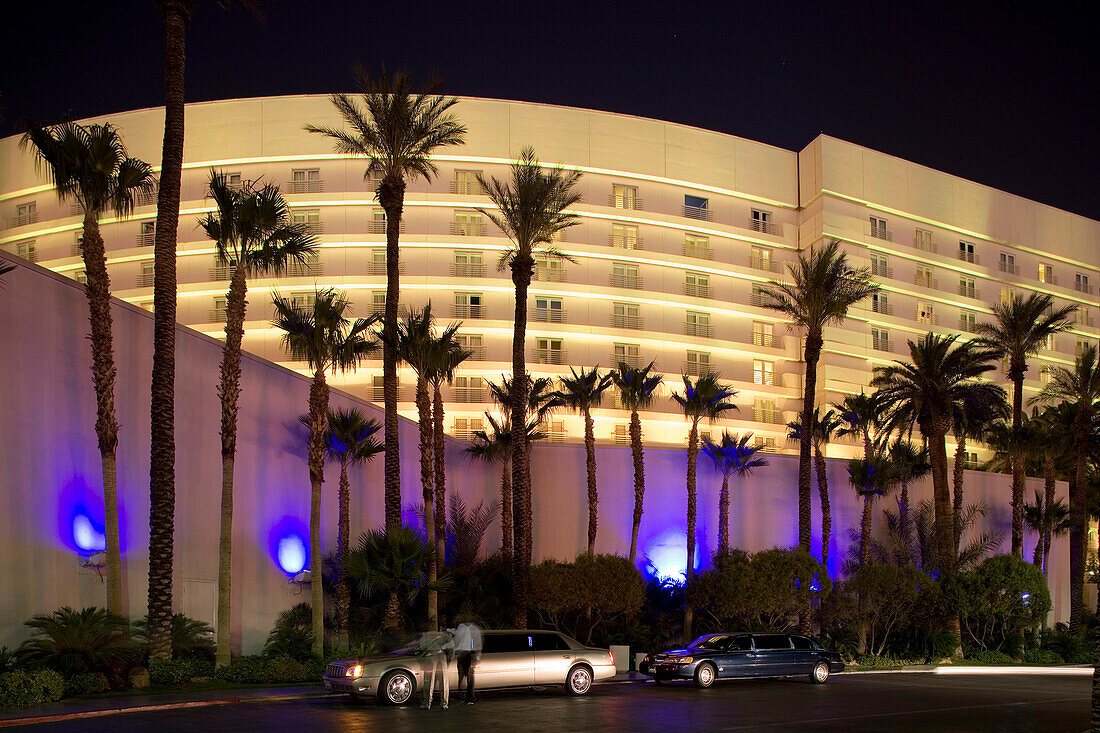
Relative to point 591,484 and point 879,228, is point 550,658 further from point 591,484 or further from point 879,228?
point 879,228

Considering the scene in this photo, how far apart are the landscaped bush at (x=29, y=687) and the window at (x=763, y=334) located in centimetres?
5867

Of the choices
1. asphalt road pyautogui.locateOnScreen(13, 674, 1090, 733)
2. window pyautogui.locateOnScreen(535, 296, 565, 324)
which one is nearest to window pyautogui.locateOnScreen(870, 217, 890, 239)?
window pyautogui.locateOnScreen(535, 296, 565, 324)

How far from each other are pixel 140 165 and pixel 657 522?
29.6m

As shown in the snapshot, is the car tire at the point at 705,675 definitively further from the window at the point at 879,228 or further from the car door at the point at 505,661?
the window at the point at 879,228

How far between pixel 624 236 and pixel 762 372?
14214 millimetres

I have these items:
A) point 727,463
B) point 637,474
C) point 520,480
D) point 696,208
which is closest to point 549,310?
point 696,208

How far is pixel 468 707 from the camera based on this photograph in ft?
63.9

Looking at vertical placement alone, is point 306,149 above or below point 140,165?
above

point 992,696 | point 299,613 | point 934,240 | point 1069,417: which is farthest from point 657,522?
point 934,240

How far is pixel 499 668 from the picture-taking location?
2158 cm

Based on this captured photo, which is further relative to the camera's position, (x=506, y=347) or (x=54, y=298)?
(x=506, y=347)

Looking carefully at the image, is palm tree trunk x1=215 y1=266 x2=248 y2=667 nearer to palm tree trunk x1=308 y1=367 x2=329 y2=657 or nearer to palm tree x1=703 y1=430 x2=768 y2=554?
palm tree trunk x1=308 y1=367 x2=329 y2=657

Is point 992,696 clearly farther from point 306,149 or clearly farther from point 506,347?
point 306,149

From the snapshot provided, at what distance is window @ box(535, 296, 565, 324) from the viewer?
218 feet
